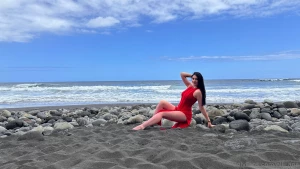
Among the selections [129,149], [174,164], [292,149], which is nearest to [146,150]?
[129,149]

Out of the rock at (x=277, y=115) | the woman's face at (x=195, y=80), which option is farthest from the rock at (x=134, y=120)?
the rock at (x=277, y=115)

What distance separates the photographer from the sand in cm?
294

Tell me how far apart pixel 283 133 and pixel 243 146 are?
158cm

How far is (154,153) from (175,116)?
103 inches

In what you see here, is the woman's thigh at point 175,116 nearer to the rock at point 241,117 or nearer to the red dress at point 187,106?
the red dress at point 187,106

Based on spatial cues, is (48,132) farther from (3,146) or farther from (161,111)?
(161,111)

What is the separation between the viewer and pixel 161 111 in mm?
6324

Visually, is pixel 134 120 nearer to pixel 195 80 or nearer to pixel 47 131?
pixel 195 80

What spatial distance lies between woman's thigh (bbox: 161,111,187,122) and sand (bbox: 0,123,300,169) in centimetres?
121

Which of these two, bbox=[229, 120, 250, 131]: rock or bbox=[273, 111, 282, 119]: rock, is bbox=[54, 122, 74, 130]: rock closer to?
bbox=[229, 120, 250, 131]: rock

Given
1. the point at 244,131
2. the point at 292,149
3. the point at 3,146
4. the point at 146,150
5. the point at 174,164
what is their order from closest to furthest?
1. the point at 174,164
2. the point at 292,149
3. the point at 146,150
4. the point at 3,146
5. the point at 244,131

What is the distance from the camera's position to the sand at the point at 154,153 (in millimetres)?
2936

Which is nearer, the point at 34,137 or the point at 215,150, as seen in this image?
the point at 215,150

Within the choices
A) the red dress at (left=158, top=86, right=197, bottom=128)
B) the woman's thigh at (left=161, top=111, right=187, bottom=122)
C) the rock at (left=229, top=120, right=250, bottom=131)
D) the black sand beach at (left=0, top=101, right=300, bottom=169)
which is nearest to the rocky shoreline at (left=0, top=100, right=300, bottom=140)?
the rock at (left=229, top=120, right=250, bottom=131)
